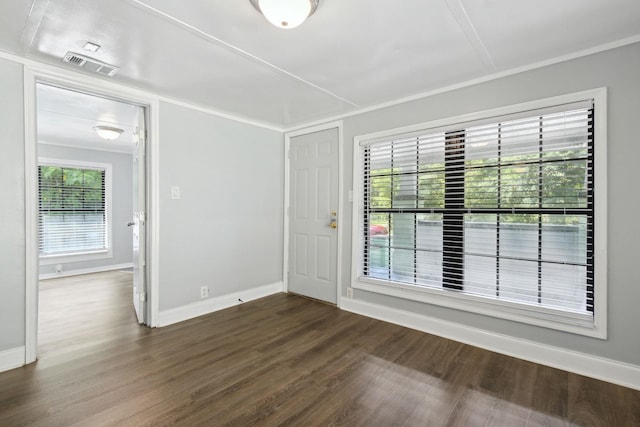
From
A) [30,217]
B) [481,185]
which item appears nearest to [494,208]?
[481,185]

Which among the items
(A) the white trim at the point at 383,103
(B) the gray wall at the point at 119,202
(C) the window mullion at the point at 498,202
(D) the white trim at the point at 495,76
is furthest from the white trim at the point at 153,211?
(B) the gray wall at the point at 119,202

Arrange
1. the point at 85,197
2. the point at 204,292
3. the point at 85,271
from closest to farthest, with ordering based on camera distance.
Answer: the point at 204,292
the point at 85,271
the point at 85,197

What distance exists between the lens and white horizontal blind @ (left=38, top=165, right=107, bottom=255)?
5152 mm

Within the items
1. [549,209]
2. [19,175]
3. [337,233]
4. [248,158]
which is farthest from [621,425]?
[19,175]

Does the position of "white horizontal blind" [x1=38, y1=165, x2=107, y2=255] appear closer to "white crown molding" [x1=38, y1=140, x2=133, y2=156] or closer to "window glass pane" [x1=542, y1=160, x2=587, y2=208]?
"white crown molding" [x1=38, y1=140, x2=133, y2=156]

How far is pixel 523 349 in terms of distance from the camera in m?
2.38

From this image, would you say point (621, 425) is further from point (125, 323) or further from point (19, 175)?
point (19, 175)

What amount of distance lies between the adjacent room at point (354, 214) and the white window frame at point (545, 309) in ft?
0.05

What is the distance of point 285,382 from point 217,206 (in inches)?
84.0

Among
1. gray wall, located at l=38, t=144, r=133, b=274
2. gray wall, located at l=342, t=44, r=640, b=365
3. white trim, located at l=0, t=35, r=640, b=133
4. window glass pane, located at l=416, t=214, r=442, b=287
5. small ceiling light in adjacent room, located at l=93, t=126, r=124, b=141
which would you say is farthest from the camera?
gray wall, located at l=38, t=144, r=133, b=274

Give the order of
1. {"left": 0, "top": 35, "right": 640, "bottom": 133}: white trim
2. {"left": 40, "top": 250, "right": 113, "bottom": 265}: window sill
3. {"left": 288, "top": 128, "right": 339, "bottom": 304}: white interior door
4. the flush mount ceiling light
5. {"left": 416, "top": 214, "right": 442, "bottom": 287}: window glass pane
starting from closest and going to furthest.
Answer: the flush mount ceiling light → {"left": 0, "top": 35, "right": 640, "bottom": 133}: white trim → {"left": 416, "top": 214, "right": 442, "bottom": 287}: window glass pane → {"left": 288, "top": 128, "right": 339, "bottom": 304}: white interior door → {"left": 40, "top": 250, "right": 113, "bottom": 265}: window sill

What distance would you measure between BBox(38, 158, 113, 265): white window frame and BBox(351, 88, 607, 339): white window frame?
17.1 feet

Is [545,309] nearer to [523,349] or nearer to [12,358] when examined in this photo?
[523,349]

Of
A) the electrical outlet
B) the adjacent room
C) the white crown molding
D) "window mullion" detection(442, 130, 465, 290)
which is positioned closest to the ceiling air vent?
the adjacent room
